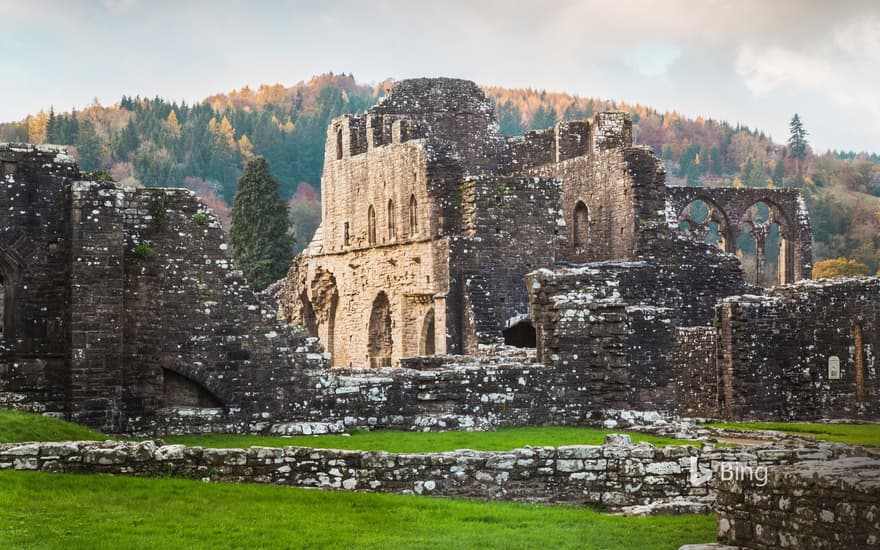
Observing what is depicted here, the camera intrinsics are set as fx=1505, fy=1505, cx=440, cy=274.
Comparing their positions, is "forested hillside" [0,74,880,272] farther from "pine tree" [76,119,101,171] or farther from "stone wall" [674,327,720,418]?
"stone wall" [674,327,720,418]

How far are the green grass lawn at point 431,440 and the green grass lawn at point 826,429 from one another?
587 centimetres

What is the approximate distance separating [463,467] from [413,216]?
85.3 ft

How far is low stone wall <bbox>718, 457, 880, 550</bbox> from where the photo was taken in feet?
40.4

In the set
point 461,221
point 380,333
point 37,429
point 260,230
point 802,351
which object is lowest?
point 37,429

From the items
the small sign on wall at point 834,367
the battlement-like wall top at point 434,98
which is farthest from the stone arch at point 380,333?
the small sign on wall at point 834,367

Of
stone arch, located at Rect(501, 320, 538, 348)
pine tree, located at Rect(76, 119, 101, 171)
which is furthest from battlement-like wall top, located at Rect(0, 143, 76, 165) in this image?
pine tree, located at Rect(76, 119, 101, 171)

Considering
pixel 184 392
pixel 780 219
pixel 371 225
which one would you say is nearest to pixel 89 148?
pixel 780 219

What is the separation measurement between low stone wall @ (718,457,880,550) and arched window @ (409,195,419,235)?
99.1ft

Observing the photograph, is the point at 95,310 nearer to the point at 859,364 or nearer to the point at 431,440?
the point at 431,440

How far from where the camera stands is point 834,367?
36375mm

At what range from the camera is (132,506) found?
16047 mm

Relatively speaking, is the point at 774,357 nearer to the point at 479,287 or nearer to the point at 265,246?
the point at 479,287

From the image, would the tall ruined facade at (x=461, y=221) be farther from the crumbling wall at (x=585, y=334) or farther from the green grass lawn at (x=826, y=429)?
the crumbling wall at (x=585, y=334)

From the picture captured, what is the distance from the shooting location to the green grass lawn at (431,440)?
2170 cm
